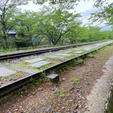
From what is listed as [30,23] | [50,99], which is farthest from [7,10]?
[50,99]

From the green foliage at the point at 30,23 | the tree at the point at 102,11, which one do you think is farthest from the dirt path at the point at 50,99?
the green foliage at the point at 30,23

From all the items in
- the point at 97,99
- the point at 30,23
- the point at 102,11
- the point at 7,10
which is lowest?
the point at 97,99

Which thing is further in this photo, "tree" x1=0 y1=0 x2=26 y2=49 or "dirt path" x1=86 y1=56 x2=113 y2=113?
"tree" x1=0 y1=0 x2=26 y2=49

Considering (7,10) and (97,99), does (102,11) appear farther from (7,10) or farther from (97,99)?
(7,10)

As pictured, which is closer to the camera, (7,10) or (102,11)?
(102,11)

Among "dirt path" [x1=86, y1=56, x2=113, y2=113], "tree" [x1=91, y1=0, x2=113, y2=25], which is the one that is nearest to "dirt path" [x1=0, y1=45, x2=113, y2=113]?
"dirt path" [x1=86, y1=56, x2=113, y2=113]

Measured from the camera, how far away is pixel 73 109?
1.22 meters

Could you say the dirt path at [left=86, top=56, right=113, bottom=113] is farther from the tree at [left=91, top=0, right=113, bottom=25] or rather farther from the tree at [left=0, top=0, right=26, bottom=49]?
the tree at [left=0, top=0, right=26, bottom=49]

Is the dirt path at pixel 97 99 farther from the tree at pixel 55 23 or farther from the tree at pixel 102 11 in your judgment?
the tree at pixel 55 23

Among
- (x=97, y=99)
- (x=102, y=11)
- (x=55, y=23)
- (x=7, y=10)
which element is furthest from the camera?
(x=55, y=23)

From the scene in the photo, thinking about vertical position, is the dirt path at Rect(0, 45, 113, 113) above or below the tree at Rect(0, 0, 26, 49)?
below

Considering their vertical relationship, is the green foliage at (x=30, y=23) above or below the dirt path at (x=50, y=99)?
above

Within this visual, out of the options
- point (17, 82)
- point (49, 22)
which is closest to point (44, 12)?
point (49, 22)

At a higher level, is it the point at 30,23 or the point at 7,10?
the point at 7,10
